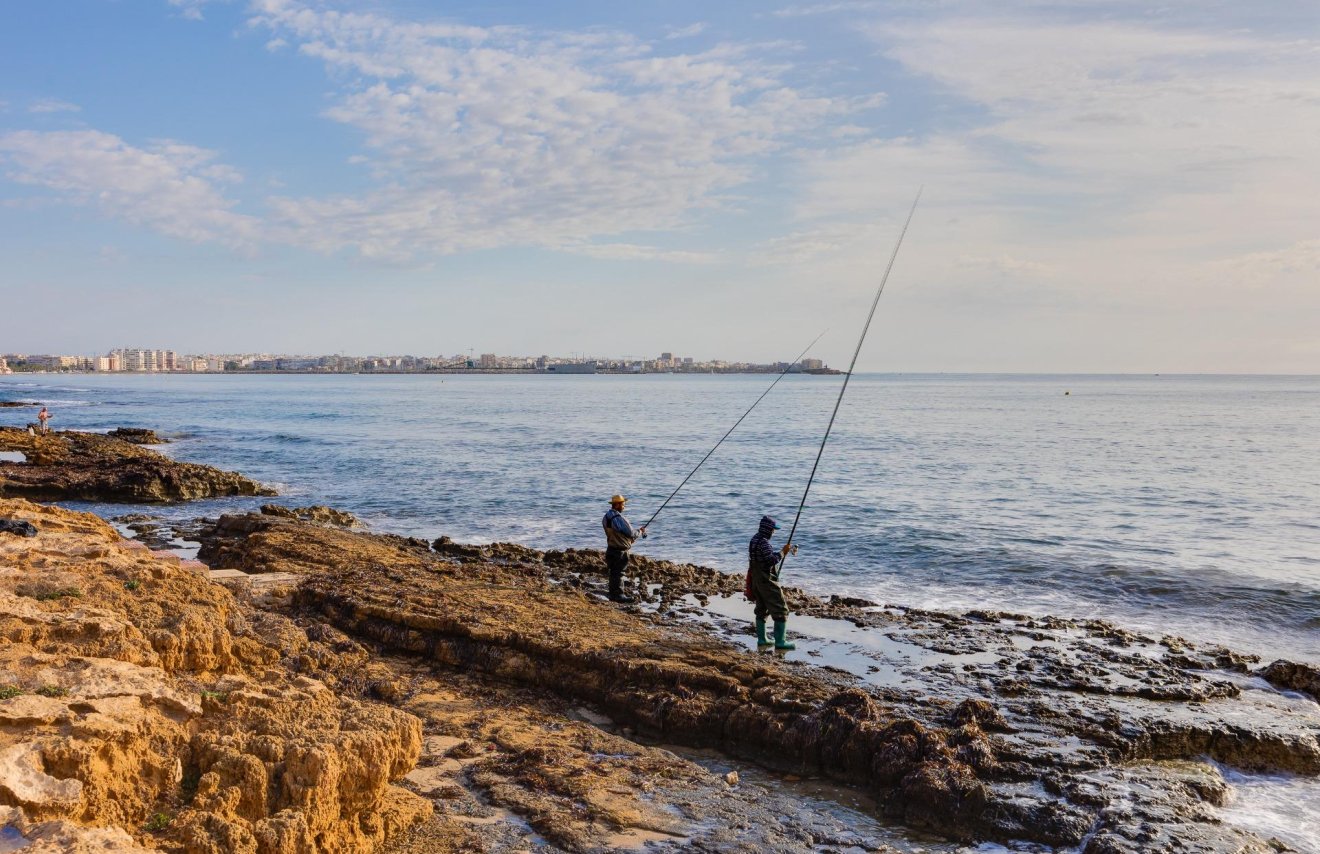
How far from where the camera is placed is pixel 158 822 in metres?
4.69

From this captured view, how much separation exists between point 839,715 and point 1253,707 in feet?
16.9

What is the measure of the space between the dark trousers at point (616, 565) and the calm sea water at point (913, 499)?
3827 mm

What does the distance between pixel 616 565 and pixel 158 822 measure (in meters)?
9.19

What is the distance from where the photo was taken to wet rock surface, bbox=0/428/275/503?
75.2ft

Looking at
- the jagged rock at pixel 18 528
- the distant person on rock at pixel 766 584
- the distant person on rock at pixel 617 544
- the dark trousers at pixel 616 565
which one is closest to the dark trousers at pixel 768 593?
the distant person on rock at pixel 766 584

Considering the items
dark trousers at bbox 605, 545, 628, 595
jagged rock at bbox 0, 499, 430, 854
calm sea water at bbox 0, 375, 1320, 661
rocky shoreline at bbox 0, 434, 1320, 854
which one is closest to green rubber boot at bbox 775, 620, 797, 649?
rocky shoreline at bbox 0, 434, 1320, 854

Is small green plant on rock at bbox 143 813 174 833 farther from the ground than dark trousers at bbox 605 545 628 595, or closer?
farther from the ground

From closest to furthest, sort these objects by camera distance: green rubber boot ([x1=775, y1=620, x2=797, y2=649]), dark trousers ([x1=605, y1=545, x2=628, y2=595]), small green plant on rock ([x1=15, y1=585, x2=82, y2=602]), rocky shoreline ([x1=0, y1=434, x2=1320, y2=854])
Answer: rocky shoreline ([x1=0, y1=434, x2=1320, y2=854])
small green plant on rock ([x1=15, y1=585, x2=82, y2=602])
green rubber boot ([x1=775, y1=620, x2=797, y2=649])
dark trousers ([x1=605, y1=545, x2=628, y2=595])

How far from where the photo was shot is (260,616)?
31.1 ft

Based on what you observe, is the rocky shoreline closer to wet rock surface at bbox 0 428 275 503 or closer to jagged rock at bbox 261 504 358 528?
jagged rock at bbox 261 504 358 528

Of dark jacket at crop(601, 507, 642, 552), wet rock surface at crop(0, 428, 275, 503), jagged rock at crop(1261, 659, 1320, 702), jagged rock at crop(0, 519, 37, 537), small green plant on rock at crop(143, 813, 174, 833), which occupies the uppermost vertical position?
jagged rock at crop(0, 519, 37, 537)

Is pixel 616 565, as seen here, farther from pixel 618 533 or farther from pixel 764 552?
pixel 764 552

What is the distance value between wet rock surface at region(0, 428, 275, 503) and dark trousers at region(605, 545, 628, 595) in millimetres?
15997

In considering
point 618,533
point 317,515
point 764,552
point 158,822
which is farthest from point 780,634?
point 317,515
